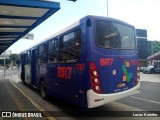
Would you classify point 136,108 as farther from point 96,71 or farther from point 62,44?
point 62,44

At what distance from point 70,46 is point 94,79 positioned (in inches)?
64.5

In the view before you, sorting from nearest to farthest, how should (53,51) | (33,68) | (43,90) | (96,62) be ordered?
(96,62) < (53,51) < (43,90) < (33,68)

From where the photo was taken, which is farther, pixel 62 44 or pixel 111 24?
pixel 62 44

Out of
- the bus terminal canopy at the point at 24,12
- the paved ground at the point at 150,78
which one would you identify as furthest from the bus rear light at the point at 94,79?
the paved ground at the point at 150,78

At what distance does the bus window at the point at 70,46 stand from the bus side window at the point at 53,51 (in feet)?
2.19

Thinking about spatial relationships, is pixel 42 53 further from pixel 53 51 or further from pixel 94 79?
pixel 94 79

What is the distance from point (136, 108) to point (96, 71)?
9.66 ft

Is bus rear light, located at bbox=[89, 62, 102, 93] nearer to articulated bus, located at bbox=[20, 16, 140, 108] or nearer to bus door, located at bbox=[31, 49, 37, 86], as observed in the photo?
articulated bus, located at bbox=[20, 16, 140, 108]

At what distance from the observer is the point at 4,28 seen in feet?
41.7

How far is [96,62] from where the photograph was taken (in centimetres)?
654

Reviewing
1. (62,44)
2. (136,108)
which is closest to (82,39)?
(62,44)

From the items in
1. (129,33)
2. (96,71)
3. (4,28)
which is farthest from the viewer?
(4,28)

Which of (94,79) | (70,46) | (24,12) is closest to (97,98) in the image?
(94,79)

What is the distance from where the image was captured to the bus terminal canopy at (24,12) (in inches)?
333
